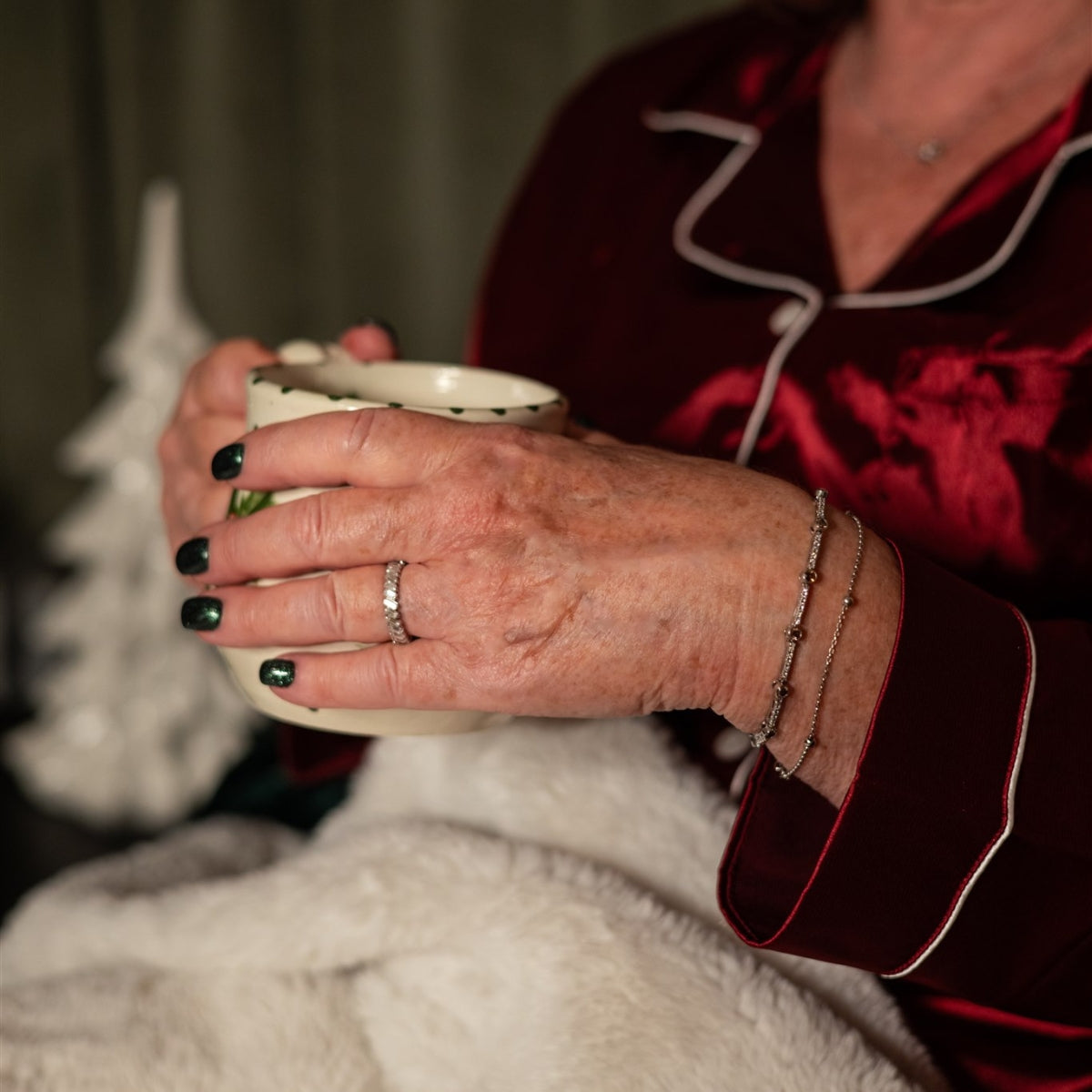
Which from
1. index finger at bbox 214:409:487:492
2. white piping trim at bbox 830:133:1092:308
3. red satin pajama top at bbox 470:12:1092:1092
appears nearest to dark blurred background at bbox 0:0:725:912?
red satin pajama top at bbox 470:12:1092:1092

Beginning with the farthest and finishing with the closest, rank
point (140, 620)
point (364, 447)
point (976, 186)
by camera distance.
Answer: point (140, 620) → point (976, 186) → point (364, 447)

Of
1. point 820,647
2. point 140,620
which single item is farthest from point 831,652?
point 140,620

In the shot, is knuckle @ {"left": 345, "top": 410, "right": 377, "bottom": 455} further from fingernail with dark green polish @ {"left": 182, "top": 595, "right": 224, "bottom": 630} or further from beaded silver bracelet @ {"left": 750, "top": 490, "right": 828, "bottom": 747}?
beaded silver bracelet @ {"left": 750, "top": 490, "right": 828, "bottom": 747}

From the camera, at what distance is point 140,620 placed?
4.72 ft

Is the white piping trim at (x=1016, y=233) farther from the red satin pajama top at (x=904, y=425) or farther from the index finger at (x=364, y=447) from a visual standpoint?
the index finger at (x=364, y=447)

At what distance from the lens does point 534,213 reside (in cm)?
119

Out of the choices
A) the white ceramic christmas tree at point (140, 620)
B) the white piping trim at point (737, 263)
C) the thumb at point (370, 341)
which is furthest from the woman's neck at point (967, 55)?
the white ceramic christmas tree at point (140, 620)

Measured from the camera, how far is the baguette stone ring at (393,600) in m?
0.52

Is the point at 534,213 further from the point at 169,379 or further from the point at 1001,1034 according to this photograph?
the point at 1001,1034

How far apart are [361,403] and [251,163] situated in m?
1.54

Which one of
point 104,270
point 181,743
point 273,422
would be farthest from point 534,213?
point 104,270

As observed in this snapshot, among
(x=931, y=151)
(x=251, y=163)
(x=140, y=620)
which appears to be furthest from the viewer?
(x=251, y=163)

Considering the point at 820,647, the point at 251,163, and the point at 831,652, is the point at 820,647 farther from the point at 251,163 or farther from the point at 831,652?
the point at 251,163

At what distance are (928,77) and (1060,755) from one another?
2.13 ft
